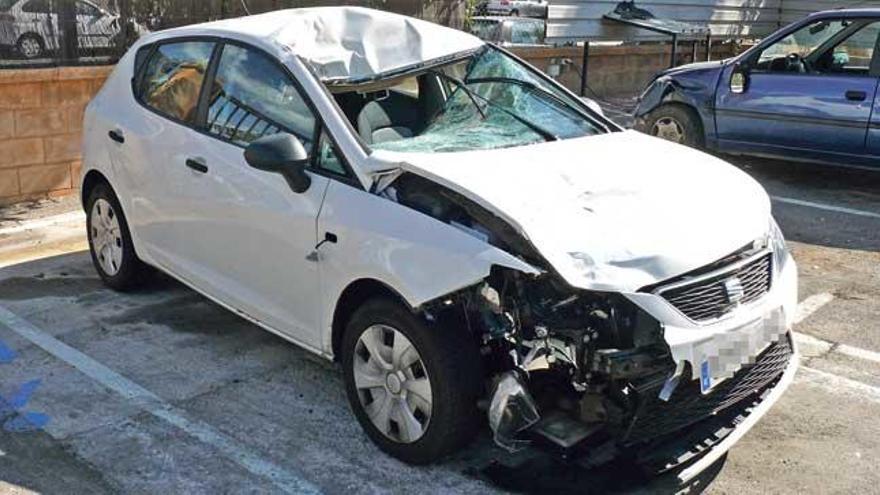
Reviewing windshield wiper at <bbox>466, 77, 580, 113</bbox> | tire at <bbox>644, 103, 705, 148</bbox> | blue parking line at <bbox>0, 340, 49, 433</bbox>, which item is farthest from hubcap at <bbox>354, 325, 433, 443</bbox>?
tire at <bbox>644, 103, 705, 148</bbox>

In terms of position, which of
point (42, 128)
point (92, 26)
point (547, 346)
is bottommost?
point (547, 346)

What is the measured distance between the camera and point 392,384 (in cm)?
364

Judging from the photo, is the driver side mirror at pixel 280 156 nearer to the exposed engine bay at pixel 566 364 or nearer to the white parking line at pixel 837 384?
the exposed engine bay at pixel 566 364

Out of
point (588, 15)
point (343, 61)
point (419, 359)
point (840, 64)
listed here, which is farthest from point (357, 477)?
point (588, 15)

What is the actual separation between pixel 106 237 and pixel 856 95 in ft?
21.2

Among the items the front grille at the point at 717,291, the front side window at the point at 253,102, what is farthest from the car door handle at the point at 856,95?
the front side window at the point at 253,102

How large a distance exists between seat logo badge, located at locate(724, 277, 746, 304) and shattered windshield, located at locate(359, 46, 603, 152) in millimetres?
1268

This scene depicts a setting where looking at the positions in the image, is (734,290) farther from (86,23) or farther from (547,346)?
(86,23)

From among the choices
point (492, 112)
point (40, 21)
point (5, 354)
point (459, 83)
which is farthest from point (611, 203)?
point (40, 21)

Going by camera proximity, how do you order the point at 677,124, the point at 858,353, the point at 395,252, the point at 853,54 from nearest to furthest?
the point at 395,252, the point at 858,353, the point at 853,54, the point at 677,124

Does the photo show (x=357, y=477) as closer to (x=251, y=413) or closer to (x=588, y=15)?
(x=251, y=413)

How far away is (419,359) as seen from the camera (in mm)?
3504

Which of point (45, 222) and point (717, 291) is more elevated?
point (717, 291)

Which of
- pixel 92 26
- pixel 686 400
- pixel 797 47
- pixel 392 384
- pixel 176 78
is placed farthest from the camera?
pixel 797 47
